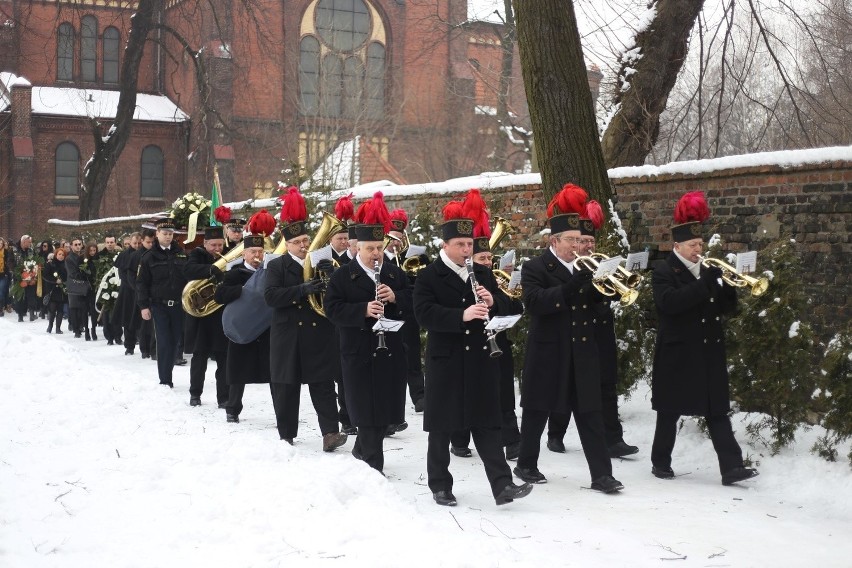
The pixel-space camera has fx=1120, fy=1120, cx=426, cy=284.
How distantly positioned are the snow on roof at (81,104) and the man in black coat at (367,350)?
4070 cm

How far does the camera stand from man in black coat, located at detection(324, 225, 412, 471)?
852 cm

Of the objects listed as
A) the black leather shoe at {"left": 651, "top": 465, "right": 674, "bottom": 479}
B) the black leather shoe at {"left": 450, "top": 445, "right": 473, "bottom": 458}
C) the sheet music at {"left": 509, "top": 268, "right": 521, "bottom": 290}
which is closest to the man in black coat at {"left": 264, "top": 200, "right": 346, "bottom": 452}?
the black leather shoe at {"left": 450, "top": 445, "right": 473, "bottom": 458}

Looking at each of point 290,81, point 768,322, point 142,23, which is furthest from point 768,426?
point 290,81

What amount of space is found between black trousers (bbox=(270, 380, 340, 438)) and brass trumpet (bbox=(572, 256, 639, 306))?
8.84ft

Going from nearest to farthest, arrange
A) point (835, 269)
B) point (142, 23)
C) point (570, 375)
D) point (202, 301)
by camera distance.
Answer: point (570, 375) < point (835, 269) < point (202, 301) < point (142, 23)

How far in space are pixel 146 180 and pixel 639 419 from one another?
41.7m

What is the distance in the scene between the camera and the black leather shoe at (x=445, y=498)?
Answer: 7.70m

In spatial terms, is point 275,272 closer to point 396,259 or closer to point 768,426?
point 396,259

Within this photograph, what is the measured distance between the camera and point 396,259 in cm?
1145

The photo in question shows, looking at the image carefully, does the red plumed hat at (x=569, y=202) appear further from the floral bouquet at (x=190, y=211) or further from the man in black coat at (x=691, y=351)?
the floral bouquet at (x=190, y=211)

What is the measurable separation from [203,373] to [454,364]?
17.5 feet

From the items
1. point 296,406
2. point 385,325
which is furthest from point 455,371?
point 296,406

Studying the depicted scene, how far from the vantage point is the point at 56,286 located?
22.8m

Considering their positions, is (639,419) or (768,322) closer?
(768,322)
